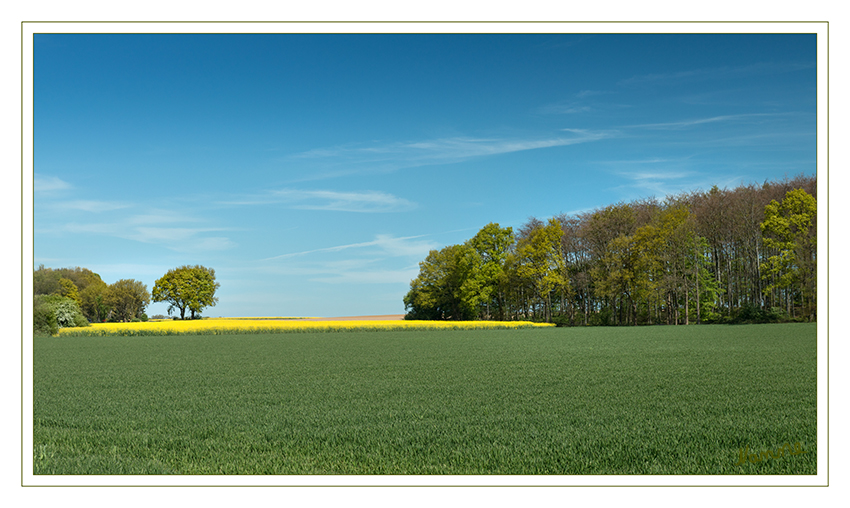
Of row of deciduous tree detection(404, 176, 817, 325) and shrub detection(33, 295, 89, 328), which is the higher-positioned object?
row of deciduous tree detection(404, 176, 817, 325)

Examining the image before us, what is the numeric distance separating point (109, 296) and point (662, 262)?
54955 mm

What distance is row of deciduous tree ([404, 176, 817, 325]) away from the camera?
3856cm

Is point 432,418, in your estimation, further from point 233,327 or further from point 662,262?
point 662,262

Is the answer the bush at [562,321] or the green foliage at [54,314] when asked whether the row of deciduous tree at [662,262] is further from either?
the green foliage at [54,314]

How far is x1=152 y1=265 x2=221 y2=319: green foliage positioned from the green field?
1312 inches

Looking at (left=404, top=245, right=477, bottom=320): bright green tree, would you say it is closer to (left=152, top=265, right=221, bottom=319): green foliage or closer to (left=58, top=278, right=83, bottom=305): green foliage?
(left=152, top=265, right=221, bottom=319): green foliage

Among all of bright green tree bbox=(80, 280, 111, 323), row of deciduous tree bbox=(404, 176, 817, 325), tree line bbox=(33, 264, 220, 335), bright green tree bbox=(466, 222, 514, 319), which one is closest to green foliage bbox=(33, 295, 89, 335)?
tree line bbox=(33, 264, 220, 335)

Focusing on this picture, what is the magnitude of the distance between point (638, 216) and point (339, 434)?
46.8 m

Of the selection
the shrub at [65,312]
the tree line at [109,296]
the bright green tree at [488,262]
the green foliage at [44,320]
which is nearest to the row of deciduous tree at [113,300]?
the tree line at [109,296]
